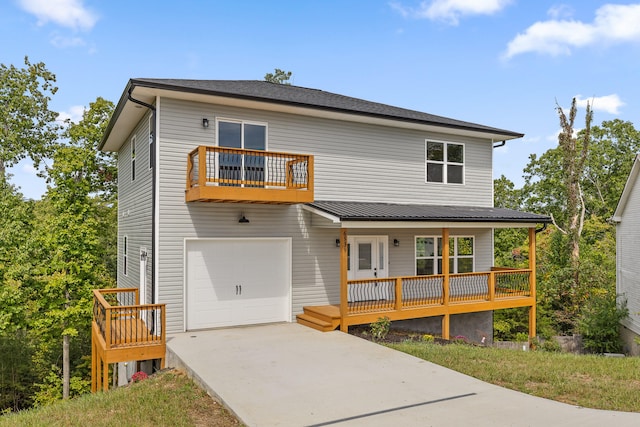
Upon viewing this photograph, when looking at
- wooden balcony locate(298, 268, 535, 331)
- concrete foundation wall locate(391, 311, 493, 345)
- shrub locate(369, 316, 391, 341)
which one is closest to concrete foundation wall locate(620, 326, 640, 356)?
wooden balcony locate(298, 268, 535, 331)

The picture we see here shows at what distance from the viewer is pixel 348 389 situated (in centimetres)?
687

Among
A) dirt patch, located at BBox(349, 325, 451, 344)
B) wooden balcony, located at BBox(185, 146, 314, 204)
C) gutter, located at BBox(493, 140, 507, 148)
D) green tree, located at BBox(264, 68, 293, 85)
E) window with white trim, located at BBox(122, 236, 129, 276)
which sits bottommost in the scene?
dirt patch, located at BBox(349, 325, 451, 344)

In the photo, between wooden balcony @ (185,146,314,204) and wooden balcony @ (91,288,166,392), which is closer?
wooden balcony @ (91,288,166,392)

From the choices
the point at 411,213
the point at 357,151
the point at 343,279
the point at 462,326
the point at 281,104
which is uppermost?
the point at 281,104

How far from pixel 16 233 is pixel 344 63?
18.3 m

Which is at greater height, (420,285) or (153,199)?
(153,199)

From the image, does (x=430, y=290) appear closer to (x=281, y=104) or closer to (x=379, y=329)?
(x=379, y=329)

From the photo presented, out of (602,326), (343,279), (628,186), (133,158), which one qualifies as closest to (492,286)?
(343,279)

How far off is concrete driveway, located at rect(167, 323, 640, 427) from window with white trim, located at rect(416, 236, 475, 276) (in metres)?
5.51

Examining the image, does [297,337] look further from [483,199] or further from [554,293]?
[554,293]

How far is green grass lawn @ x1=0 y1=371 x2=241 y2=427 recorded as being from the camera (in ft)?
19.6

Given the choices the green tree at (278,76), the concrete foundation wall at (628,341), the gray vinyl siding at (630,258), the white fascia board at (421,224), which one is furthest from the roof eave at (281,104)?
the green tree at (278,76)

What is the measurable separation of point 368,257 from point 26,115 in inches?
892

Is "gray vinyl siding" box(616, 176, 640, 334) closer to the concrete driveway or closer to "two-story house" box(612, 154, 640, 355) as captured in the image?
"two-story house" box(612, 154, 640, 355)
